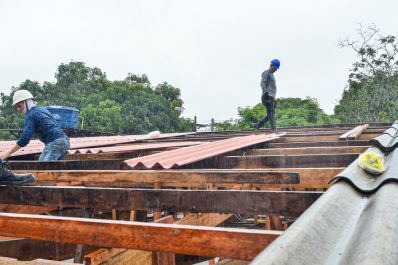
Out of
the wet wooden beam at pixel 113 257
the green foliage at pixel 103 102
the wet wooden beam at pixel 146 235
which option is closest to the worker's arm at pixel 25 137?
the wet wooden beam at pixel 113 257

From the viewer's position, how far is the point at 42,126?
5.59 m

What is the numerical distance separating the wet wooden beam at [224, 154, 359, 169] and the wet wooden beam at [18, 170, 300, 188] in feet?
2.83

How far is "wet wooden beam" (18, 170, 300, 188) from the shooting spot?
257 centimetres

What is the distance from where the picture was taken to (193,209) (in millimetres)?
2256

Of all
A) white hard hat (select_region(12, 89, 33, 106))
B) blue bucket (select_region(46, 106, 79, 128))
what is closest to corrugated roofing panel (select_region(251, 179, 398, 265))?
white hard hat (select_region(12, 89, 33, 106))

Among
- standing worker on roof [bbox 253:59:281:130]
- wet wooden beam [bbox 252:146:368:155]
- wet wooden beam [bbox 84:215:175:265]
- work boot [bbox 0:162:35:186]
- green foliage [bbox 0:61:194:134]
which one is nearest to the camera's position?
wet wooden beam [bbox 84:215:175:265]

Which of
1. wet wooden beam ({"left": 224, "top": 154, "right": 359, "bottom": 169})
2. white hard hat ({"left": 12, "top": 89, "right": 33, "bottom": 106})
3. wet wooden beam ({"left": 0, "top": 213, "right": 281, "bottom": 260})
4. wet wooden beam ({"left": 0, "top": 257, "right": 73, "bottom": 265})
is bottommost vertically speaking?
wet wooden beam ({"left": 0, "top": 257, "right": 73, "bottom": 265})

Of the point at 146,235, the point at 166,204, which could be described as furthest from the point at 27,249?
the point at 146,235

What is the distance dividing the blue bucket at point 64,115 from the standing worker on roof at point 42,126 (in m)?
10.8

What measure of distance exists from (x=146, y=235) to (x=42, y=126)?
4591 millimetres

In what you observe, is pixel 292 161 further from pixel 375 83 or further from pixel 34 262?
pixel 375 83

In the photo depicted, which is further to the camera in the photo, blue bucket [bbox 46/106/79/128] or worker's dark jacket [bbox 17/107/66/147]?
blue bucket [bbox 46/106/79/128]

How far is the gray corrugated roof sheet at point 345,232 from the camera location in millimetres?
1002

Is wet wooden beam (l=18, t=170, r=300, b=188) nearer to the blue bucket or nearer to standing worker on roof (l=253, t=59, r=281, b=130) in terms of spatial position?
standing worker on roof (l=253, t=59, r=281, b=130)
